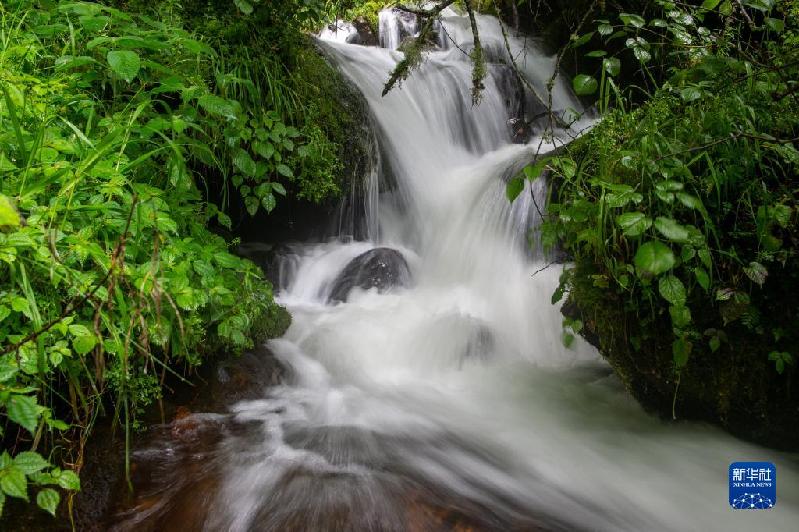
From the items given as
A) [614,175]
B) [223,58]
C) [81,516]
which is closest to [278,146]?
[223,58]

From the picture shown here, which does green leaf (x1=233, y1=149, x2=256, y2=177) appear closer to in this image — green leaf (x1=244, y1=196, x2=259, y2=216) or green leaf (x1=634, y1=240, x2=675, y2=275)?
green leaf (x1=244, y1=196, x2=259, y2=216)

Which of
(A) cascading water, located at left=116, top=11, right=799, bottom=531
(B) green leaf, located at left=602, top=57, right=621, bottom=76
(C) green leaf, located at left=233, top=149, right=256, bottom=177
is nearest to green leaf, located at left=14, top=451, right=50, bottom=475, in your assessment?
(A) cascading water, located at left=116, top=11, right=799, bottom=531

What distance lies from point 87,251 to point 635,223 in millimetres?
1785

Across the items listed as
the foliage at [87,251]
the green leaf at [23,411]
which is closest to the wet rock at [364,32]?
the foliage at [87,251]

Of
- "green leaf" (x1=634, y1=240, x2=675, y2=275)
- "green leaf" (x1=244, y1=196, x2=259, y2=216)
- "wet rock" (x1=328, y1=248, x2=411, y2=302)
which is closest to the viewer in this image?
"green leaf" (x1=634, y1=240, x2=675, y2=275)

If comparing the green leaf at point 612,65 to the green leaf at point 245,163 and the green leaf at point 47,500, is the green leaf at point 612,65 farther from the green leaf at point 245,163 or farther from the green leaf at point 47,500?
the green leaf at point 47,500

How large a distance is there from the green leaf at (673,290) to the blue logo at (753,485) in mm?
1022

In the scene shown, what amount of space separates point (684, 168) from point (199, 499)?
2.20 m

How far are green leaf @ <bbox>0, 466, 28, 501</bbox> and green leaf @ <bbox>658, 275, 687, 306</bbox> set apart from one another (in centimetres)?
204

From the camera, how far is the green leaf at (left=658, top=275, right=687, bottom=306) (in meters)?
1.83

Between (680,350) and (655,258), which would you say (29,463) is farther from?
(680,350)

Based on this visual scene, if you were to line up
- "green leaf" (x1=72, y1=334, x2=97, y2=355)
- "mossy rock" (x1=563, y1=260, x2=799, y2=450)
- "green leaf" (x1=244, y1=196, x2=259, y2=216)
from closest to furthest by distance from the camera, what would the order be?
"green leaf" (x1=72, y1=334, x2=97, y2=355) → "mossy rock" (x1=563, y1=260, x2=799, y2=450) → "green leaf" (x1=244, y1=196, x2=259, y2=216)

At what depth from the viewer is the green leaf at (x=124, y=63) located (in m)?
1.80

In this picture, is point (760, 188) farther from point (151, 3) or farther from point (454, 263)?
point (151, 3)
